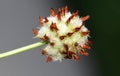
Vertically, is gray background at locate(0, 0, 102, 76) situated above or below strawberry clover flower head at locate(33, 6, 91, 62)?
above

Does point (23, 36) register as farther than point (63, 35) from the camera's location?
Yes

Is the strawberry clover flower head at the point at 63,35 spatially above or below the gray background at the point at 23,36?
below

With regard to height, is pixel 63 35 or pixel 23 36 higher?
pixel 23 36

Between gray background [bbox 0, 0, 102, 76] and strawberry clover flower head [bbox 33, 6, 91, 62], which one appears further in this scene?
gray background [bbox 0, 0, 102, 76]

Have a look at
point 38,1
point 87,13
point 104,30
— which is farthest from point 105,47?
point 38,1
